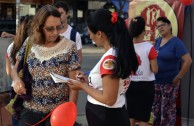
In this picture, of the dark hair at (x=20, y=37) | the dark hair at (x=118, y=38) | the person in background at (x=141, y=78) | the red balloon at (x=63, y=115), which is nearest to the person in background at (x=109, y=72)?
the dark hair at (x=118, y=38)

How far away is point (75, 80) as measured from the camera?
2.86 metres

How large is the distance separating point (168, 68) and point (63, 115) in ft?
8.13

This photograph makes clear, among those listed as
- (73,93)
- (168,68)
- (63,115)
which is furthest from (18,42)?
(168,68)

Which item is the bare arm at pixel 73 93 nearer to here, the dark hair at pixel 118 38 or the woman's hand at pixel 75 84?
the woman's hand at pixel 75 84

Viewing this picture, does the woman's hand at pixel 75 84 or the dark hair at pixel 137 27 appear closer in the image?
the woman's hand at pixel 75 84

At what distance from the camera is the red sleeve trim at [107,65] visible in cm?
271

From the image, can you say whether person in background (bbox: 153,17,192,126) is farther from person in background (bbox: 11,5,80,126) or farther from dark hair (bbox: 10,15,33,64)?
person in background (bbox: 11,5,80,126)

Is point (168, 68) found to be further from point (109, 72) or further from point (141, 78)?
point (109, 72)

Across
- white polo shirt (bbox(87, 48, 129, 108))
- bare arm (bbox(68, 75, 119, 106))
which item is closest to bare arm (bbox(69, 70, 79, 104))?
white polo shirt (bbox(87, 48, 129, 108))

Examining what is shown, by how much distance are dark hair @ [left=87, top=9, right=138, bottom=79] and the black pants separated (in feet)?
1.11

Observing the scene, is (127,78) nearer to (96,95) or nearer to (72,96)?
(96,95)

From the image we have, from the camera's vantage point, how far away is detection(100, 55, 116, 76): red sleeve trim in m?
2.71

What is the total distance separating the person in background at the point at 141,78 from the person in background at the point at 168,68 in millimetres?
429

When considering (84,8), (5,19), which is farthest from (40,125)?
(84,8)
